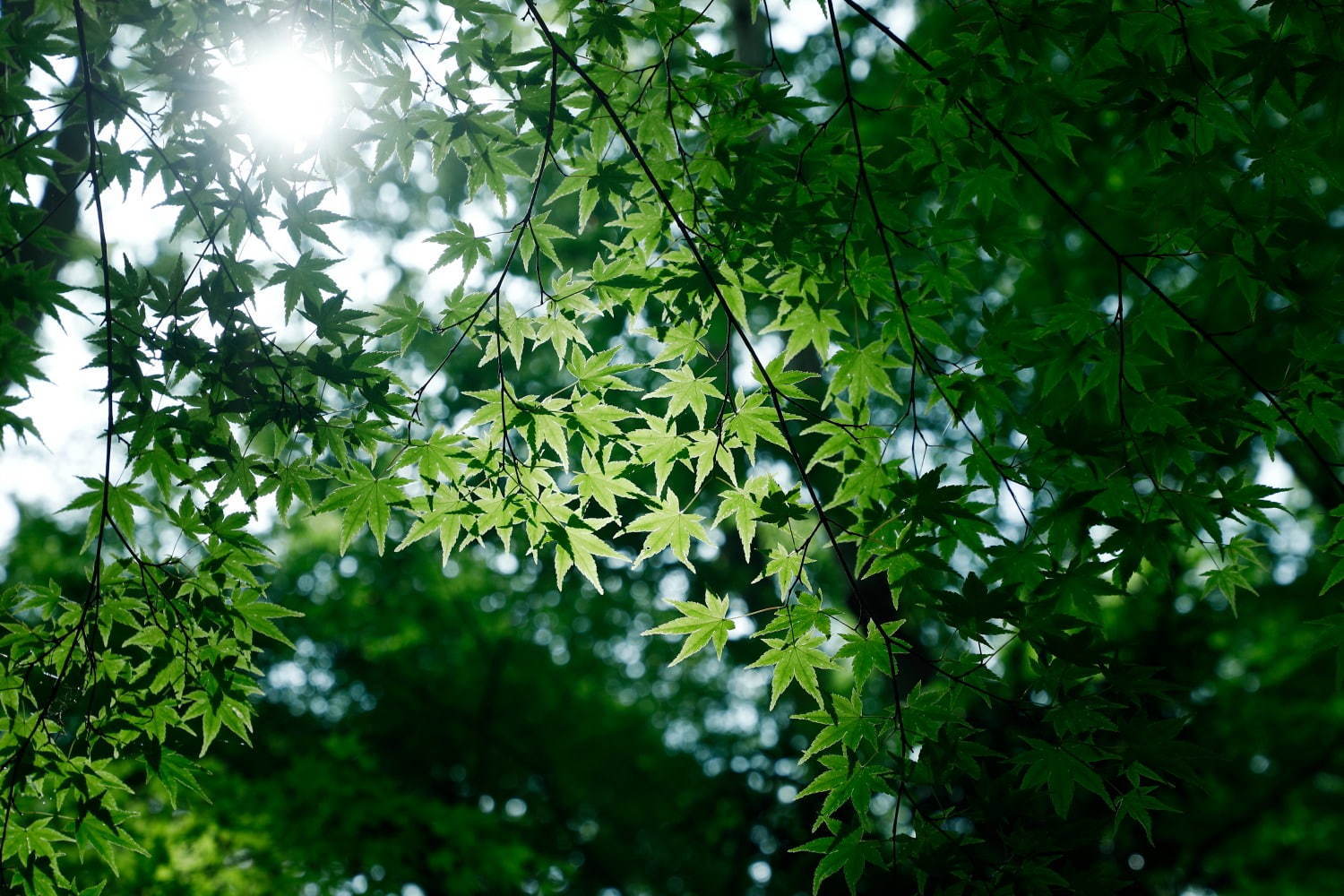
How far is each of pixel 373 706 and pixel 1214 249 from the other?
964 centimetres

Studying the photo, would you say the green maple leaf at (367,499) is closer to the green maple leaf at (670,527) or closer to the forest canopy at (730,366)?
the forest canopy at (730,366)

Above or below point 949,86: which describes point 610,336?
above

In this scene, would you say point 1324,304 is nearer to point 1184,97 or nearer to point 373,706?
point 1184,97

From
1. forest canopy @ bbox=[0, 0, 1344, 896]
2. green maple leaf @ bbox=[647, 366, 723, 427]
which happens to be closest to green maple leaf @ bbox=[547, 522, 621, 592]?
forest canopy @ bbox=[0, 0, 1344, 896]

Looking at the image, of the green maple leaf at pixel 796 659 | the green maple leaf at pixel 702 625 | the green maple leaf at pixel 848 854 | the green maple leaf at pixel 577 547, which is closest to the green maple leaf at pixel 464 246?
the green maple leaf at pixel 577 547

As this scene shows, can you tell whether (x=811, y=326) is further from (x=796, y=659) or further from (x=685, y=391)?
(x=796, y=659)

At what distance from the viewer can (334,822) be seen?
22.4ft

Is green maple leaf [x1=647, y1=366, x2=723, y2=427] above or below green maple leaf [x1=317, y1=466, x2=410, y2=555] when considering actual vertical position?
above

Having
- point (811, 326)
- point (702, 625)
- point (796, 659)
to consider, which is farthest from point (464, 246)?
point (796, 659)

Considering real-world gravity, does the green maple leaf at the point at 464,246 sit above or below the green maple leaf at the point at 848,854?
above

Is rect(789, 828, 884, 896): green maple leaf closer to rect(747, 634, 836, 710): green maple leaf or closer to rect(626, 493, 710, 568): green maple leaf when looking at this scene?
rect(747, 634, 836, 710): green maple leaf

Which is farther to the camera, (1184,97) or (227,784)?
(227,784)

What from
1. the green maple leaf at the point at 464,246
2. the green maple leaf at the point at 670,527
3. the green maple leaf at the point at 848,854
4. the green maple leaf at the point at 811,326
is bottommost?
the green maple leaf at the point at 848,854

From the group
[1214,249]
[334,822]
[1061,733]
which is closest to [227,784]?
[334,822]
